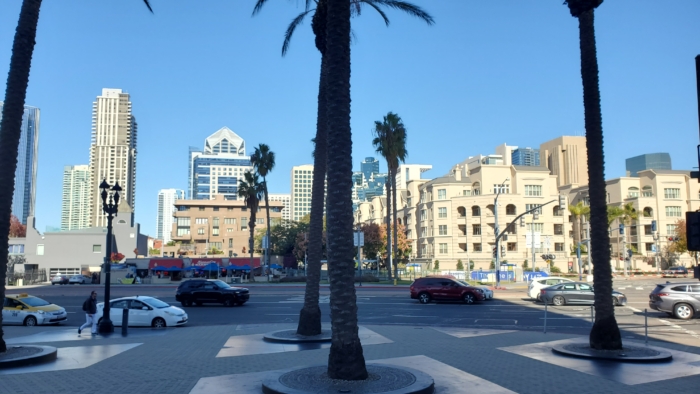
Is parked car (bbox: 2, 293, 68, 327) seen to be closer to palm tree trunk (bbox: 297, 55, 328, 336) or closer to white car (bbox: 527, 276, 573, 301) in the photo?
palm tree trunk (bbox: 297, 55, 328, 336)

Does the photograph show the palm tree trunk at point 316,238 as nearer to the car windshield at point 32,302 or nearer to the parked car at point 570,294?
the car windshield at point 32,302

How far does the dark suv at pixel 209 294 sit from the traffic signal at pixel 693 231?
92.7 ft

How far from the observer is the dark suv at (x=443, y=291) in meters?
33.1

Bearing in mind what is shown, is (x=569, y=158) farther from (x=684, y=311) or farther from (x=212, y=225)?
(x=684, y=311)

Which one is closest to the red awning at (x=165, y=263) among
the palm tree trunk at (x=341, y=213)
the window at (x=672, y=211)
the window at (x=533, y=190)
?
the window at (x=533, y=190)

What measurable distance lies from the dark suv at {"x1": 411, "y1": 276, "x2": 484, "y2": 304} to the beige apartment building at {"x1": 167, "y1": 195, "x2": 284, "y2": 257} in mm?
90483

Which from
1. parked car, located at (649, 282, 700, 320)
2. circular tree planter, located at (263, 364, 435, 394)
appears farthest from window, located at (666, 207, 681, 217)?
circular tree planter, located at (263, 364, 435, 394)

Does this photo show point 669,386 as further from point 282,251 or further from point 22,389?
point 282,251

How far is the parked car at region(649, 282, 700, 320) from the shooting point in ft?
78.6

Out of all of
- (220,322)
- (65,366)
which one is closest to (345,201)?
(65,366)

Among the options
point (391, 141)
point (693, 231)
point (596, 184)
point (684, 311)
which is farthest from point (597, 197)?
point (391, 141)

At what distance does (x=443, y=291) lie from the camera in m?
33.6

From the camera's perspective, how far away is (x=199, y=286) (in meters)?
34.1

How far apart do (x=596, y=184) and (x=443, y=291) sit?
20449 mm
